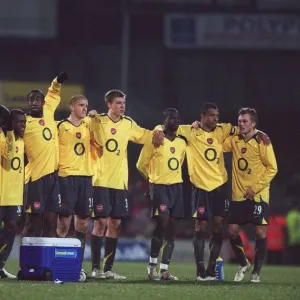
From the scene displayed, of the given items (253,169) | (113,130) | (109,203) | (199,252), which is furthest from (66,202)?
(253,169)

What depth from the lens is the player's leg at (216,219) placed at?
14031 millimetres

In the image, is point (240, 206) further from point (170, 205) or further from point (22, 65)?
point (22, 65)

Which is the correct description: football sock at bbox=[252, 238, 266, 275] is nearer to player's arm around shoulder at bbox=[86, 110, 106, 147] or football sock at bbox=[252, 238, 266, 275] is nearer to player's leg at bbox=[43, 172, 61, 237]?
player's arm around shoulder at bbox=[86, 110, 106, 147]

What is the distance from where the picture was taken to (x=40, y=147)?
13523mm

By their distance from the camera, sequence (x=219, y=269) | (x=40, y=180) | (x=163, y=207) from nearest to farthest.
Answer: (x=40, y=180) < (x=163, y=207) < (x=219, y=269)

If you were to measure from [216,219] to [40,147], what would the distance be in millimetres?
2404

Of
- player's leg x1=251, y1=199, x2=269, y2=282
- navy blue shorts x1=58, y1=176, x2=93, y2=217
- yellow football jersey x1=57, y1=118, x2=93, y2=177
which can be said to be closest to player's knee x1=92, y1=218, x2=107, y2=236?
navy blue shorts x1=58, y1=176, x2=93, y2=217

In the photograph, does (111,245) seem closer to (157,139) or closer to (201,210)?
(201,210)

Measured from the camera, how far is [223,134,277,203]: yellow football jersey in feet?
46.1

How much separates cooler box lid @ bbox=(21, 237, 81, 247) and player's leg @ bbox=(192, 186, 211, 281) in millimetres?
1726

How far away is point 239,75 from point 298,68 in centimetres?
173

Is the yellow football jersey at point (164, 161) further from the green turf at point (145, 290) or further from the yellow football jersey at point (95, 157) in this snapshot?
the green turf at point (145, 290)

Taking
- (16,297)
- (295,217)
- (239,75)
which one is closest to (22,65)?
(239,75)

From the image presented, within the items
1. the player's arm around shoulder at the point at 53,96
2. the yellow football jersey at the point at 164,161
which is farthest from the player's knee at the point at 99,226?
the player's arm around shoulder at the point at 53,96
